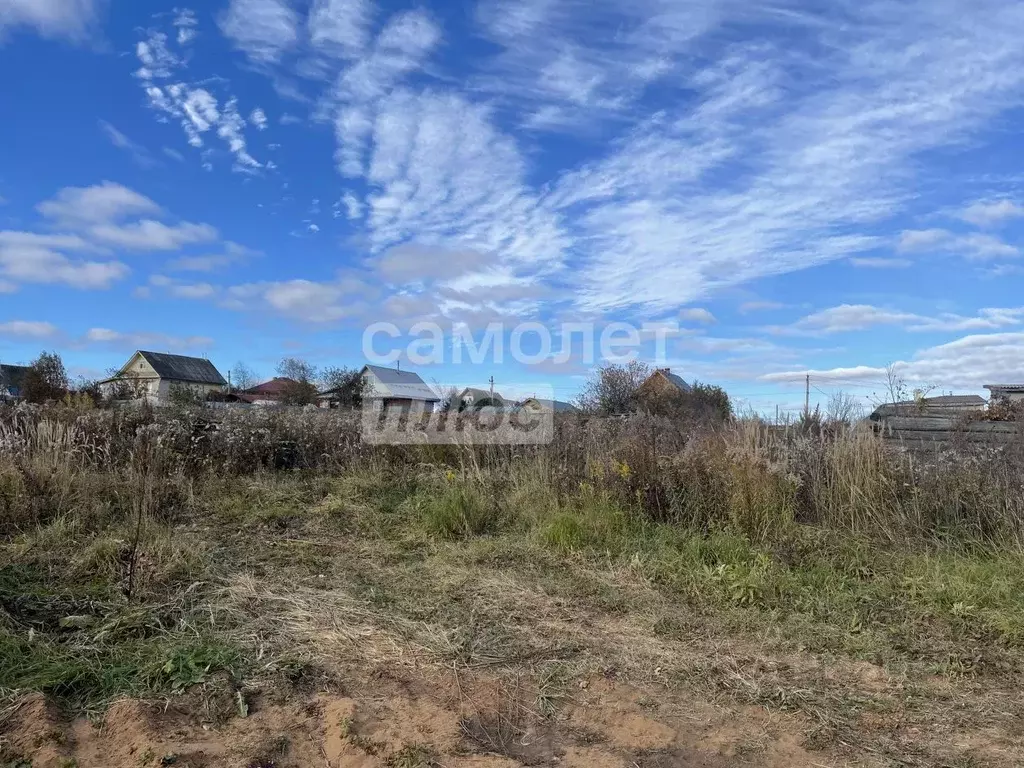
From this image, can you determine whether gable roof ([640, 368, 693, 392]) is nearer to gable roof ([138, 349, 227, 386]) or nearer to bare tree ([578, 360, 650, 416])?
bare tree ([578, 360, 650, 416])

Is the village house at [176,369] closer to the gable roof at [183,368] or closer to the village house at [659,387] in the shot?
the gable roof at [183,368]

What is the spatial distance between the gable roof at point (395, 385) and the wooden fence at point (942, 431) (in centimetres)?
1621

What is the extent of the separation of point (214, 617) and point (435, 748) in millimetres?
1727

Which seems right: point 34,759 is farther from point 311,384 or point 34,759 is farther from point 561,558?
point 311,384

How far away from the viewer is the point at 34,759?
204 cm

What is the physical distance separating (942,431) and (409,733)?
21.7 feet

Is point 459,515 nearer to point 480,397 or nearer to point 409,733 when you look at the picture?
point 409,733

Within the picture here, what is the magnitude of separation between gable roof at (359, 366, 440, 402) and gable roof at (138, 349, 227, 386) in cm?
2231

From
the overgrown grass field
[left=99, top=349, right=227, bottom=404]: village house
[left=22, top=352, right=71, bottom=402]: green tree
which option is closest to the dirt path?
the overgrown grass field

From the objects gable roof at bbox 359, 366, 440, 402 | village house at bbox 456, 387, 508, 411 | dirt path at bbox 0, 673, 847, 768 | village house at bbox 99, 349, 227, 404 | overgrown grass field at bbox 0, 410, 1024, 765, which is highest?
village house at bbox 99, 349, 227, 404

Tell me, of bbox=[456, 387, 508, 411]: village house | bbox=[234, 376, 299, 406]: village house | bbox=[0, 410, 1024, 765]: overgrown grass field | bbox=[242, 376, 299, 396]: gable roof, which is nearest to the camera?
bbox=[0, 410, 1024, 765]: overgrown grass field

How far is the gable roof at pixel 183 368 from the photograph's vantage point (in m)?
48.2

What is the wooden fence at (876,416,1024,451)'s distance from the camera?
569 centimetres

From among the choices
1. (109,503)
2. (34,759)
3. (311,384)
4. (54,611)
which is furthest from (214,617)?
(311,384)
